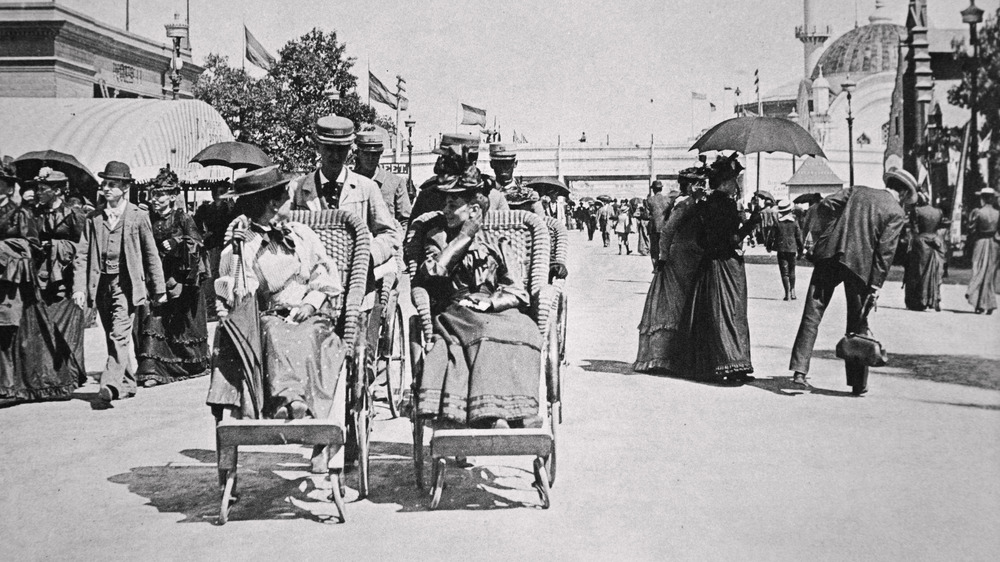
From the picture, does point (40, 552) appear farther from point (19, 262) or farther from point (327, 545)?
point (19, 262)

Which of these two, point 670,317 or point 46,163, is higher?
point 46,163

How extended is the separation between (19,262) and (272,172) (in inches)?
129

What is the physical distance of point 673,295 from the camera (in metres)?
9.34

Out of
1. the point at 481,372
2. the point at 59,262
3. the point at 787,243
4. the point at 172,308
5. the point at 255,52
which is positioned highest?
the point at 255,52

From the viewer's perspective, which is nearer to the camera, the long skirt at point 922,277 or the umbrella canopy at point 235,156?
the umbrella canopy at point 235,156

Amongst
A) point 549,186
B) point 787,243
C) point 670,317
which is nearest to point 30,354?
point 670,317

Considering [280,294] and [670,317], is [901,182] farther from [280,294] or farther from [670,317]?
[280,294]

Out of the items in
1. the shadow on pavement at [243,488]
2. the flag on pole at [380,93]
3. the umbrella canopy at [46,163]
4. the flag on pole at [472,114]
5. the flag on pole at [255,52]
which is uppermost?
the flag on pole at [380,93]

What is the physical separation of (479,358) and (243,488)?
1500 mm

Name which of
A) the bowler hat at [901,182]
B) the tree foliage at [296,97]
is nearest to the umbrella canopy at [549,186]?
the tree foliage at [296,97]

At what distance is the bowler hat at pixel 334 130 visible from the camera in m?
6.52

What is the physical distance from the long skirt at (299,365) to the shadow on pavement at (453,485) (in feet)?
2.06

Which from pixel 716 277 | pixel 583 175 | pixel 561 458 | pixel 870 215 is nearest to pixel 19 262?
pixel 561 458

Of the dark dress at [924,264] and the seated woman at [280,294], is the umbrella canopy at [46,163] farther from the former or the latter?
the dark dress at [924,264]
